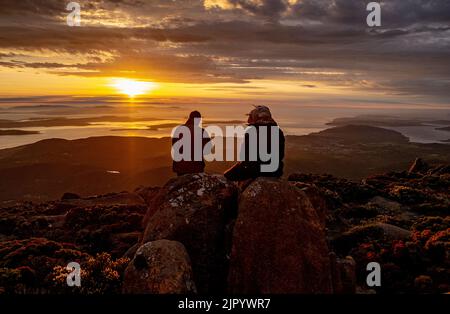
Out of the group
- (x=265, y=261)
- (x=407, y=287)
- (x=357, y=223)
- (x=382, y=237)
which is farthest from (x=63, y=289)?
(x=357, y=223)

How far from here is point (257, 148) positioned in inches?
601

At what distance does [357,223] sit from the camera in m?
32.4

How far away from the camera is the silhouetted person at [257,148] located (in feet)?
50.1

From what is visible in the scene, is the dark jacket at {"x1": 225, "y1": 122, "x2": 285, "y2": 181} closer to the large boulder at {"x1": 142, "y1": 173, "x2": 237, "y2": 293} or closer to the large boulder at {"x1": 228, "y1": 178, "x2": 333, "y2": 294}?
the large boulder at {"x1": 142, "y1": 173, "x2": 237, "y2": 293}

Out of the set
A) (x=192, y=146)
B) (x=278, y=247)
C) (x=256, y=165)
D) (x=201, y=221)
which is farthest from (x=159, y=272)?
(x=192, y=146)

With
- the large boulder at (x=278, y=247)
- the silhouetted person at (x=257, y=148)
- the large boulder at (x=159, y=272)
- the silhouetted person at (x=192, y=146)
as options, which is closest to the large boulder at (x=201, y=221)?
the silhouetted person at (x=257, y=148)

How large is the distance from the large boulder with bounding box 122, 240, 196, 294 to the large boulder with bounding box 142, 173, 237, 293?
1.14 meters

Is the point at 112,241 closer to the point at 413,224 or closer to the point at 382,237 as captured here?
the point at 382,237

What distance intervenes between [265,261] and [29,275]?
35.8ft

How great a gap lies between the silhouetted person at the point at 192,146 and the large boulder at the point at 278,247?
23.0ft

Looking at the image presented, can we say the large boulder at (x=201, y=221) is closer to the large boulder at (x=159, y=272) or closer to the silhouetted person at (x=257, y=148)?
the silhouetted person at (x=257, y=148)

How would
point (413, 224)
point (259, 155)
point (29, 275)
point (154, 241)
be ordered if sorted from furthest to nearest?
point (413, 224) → point (29, 275) → point (259, 155) → point (154, 241)

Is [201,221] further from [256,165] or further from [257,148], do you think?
[257,148]

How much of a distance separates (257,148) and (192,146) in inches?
266
